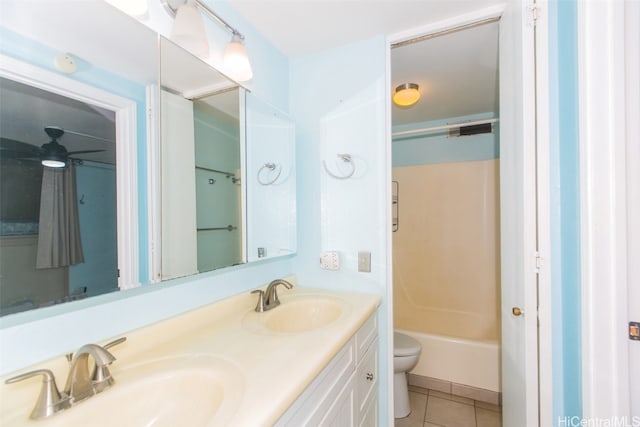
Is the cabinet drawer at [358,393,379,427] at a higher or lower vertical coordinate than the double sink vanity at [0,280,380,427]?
lower

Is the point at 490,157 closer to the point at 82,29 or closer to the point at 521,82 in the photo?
the point at 521,82

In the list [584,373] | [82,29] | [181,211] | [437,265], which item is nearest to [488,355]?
[437,265]

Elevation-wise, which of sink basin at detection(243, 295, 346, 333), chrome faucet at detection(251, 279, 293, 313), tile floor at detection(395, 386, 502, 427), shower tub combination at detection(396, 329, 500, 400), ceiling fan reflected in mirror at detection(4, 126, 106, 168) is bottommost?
tile floor at detection(395, 386, 502, 427)

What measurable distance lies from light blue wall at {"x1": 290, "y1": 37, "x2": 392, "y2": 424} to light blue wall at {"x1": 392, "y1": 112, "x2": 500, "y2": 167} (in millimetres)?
Answer: 1510

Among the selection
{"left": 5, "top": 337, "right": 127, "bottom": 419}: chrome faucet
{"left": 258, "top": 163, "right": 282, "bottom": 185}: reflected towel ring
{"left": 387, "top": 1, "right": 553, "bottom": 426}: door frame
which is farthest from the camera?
{"left": 258, "top": 163, "right": 282, "bottom": 185}: reflected towel ring

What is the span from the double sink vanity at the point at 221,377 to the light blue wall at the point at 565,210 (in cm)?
70

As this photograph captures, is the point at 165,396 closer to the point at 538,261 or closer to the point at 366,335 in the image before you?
the point at 366,335

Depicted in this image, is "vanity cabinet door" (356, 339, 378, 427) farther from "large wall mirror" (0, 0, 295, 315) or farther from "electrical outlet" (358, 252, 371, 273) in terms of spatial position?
"large wall mirror" (0, 0, 295, 315)

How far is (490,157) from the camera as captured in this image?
256 cm

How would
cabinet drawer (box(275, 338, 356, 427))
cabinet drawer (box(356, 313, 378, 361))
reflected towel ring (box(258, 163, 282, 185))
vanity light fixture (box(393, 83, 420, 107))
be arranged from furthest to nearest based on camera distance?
vanity light fixture (box(393, 83, 420, 107))
reflected towel ring (box(258, 163, 282, 185))
cabinet drawer (box(356, 313, 378, 361))
cabinet drawer (box(275, 338, 356, 427))

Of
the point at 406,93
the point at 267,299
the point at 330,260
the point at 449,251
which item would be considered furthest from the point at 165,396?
the point at 449,251

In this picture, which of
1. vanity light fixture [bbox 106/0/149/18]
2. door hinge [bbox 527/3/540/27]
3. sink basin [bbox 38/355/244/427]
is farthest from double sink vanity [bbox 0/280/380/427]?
door hinge [bbox 527/3/540/27]

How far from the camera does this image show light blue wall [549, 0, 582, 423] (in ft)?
2.94

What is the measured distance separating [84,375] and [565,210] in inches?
59.5
